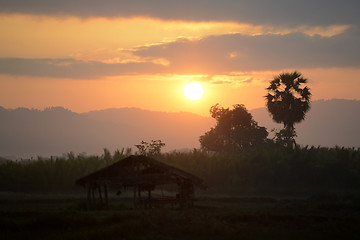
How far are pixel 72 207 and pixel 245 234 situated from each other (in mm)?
16596

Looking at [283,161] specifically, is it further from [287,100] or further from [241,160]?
[287,100]

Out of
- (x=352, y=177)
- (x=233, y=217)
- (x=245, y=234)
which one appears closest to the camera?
(x=245, y=234)

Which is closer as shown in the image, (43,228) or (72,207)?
(43,228)

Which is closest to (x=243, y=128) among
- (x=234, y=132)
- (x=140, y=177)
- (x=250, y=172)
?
(x=234, y=132)

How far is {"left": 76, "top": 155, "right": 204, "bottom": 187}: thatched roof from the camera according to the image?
3675 cm

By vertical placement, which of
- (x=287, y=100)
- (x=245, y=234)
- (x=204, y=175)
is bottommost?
(x=245, y=234)

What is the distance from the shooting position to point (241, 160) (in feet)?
189

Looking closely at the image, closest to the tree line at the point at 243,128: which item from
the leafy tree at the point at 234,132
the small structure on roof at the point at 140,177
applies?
the leafy tree at the point at 234,132

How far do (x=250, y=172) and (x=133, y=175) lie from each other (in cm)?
2197

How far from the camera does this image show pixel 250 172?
5644 centimetres

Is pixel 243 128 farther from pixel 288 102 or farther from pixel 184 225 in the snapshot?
pixel 184 225

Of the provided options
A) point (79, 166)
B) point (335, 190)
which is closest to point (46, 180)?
point (79, 166)

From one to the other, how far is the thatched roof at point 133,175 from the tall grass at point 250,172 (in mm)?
17073

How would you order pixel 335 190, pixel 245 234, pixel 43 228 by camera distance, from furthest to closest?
pixel 335 190
pixel 43 228
pixel 245 234
